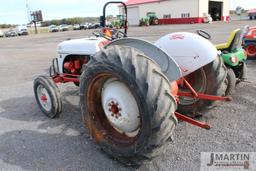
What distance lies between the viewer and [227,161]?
274 cm

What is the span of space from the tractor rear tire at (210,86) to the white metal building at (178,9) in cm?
3643

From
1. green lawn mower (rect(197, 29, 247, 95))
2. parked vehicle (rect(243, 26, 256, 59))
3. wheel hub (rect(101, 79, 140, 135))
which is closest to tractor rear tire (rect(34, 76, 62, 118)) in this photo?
wheel hub (rect(101, 79, 140, 135))

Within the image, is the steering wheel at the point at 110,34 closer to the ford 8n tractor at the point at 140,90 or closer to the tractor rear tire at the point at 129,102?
the ford 8n tractor at the point at 140,90

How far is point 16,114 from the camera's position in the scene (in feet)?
14.4

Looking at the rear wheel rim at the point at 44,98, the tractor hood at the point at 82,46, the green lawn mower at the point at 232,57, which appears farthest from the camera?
the green lawn mower at the point at 232,57

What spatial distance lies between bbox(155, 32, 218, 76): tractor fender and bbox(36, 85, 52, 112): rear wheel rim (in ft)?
6.90

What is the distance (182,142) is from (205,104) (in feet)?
2.43

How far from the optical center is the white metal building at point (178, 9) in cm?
3818

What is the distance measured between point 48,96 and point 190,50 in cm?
234

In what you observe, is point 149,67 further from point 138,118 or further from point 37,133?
point 37,133

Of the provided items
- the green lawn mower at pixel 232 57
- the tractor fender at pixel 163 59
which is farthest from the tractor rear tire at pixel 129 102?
the green lawn mower at pixel 232 57

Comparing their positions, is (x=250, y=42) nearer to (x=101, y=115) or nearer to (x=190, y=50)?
(x=190, y=50)

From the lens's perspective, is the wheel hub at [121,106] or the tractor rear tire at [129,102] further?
the wheel hub at [121,106]

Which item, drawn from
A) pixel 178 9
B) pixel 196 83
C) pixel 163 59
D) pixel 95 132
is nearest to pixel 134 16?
pixel 178 9
